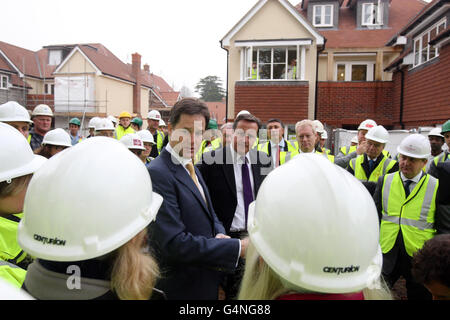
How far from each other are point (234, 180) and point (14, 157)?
194cm

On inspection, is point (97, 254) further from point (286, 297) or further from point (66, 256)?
point (286, 297)

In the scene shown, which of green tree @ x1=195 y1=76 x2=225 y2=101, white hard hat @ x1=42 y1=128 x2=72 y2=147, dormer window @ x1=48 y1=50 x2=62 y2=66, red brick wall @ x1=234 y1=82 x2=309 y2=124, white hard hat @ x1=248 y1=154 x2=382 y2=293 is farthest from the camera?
green tree @ x1=195 y1=76 x2=225 y2=101

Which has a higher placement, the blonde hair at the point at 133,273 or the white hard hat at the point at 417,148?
the white hard hat at the point at 417,148

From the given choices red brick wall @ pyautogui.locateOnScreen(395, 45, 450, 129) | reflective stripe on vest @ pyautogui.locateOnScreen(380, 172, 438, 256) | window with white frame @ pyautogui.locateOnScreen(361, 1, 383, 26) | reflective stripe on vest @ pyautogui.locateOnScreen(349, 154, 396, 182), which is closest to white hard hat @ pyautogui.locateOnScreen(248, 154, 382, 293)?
reflective stripe on vest @ pyautogui.locateOnScreen(380, 172, 438, 256)

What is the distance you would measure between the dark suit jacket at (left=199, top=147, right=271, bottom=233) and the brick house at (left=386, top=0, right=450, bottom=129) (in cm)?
1046

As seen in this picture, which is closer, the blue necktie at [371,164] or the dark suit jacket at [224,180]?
the dark suit jacket at [224,180]

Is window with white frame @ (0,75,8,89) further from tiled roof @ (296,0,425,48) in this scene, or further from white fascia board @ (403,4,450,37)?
white fascia board @ (403,4,450,37)

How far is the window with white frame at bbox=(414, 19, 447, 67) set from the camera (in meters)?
12.4

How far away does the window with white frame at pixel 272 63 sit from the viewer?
16.4 m

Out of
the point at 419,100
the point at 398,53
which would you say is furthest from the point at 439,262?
the point at 398,53

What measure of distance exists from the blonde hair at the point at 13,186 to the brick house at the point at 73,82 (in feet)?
92.9

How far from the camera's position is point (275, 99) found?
642 inches

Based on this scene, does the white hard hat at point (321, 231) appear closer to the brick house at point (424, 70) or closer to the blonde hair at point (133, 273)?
the blonde hair at point (133, 273)

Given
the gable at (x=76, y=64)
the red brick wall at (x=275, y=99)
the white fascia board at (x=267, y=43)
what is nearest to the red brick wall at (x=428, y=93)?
the red brick wall at (x=275, y=99)
